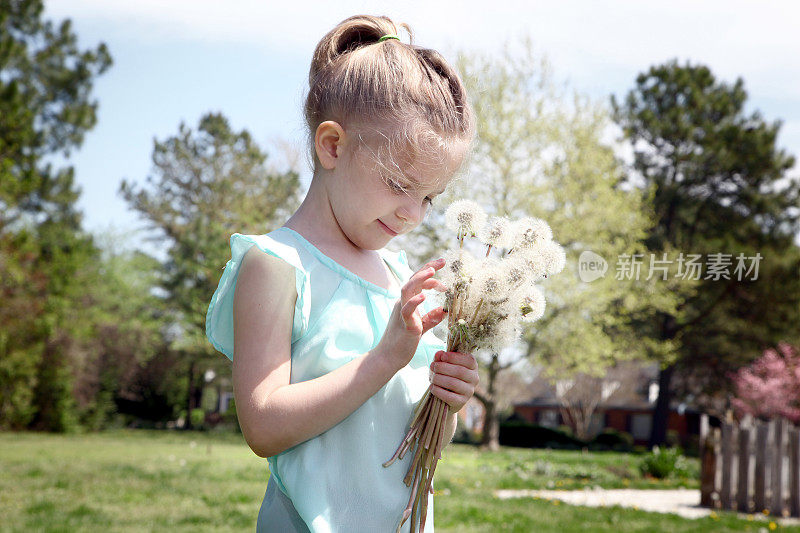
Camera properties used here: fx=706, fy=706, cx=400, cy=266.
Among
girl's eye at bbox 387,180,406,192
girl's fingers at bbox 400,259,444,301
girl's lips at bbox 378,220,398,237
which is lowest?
girl's fingers at bbox 400,259,444,301

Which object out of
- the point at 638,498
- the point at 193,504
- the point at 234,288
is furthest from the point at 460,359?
the point at 638,498

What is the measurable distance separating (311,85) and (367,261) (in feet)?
1.31

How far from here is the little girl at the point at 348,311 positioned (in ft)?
4.13

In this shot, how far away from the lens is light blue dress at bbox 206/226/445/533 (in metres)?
1.31

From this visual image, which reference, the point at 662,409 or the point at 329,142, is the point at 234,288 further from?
the point at 662,409

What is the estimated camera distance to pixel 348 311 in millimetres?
1393

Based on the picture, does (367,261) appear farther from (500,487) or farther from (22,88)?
(22,88)

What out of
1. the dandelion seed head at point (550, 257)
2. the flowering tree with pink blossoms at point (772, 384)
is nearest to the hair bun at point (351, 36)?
the dandelion seed head at point (550, 257)

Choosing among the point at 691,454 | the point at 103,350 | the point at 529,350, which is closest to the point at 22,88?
the point at 103,350

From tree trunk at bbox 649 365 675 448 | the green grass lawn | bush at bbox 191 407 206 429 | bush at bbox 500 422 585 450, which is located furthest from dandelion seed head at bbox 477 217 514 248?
bush at bbox 191 407 206 429

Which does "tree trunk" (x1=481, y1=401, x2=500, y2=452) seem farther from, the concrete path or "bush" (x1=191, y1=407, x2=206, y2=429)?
"bush" (x1=191, y1=407, x2=206, y2=429)

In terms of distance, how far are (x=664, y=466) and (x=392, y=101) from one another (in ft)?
44.5

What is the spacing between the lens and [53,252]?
25.5 metres

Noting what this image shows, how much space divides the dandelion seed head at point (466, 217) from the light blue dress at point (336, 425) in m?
0.22
